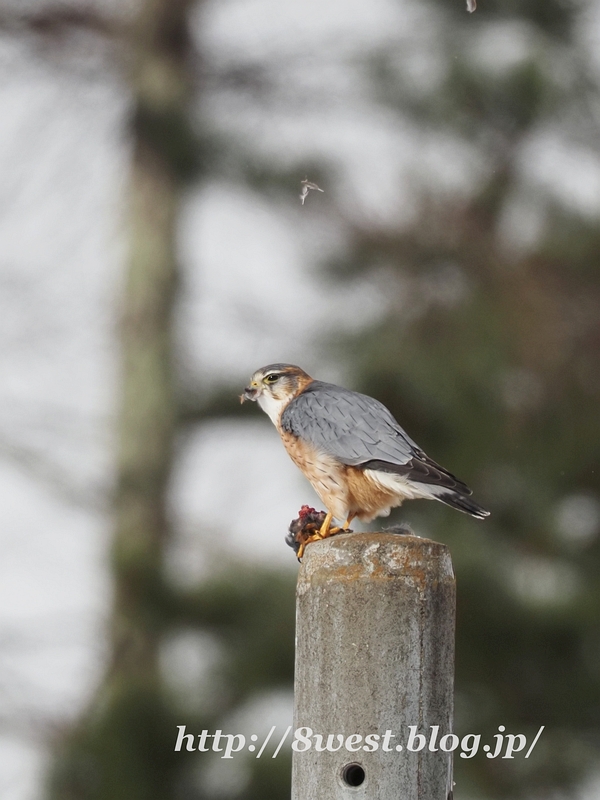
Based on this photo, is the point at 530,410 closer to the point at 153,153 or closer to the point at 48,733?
the point at 153,153

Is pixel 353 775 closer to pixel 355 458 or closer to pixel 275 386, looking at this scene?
pixel 355 458

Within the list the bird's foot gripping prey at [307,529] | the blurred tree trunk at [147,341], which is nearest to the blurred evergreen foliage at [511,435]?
the blurred tree trunk at [147,341]

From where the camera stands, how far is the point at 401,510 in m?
7.95

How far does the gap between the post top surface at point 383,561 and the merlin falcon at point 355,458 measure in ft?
1.75

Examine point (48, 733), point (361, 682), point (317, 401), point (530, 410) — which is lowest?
point (361, 682)

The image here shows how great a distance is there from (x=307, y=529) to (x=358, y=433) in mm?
322

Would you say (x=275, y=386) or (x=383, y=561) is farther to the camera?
(x=275, y=386)

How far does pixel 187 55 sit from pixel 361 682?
7640 millimetres

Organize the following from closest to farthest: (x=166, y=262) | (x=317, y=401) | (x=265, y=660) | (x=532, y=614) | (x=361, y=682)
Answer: (x=361, y=682) → (x=317, y=401) → (x=265, y=660) → (x=532, y=614) → (x=166, y=262)

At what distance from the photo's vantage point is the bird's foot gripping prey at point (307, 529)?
264 cm

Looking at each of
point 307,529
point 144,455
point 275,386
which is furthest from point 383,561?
point 144,455

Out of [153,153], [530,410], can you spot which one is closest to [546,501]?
[530,410]

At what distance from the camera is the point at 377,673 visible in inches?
76.5

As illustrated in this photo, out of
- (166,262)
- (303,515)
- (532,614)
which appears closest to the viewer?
(303,515)
